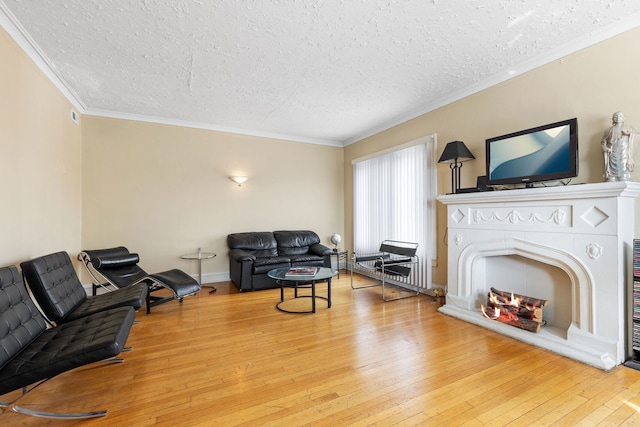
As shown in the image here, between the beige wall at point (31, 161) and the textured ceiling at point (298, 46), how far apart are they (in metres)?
0.31

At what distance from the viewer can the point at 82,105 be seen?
4.32m

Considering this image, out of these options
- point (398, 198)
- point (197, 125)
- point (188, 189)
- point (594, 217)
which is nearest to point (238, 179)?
point (188, 189)

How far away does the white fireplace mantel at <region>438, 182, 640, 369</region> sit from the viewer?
2383 mm

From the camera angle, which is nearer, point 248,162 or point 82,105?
point 82,105

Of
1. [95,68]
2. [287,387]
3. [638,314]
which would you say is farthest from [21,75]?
[638,314]

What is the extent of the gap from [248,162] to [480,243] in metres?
4.12

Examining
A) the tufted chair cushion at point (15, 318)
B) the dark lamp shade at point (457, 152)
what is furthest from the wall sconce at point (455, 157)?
the tufted chair cushion at point (15, 318)

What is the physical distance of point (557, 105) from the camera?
9.70 ft

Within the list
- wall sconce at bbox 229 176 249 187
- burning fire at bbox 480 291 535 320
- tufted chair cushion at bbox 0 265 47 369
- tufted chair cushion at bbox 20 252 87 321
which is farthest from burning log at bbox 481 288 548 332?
wall sconce at bbox 229 176 249 187

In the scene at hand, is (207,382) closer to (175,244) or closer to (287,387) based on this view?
(287,387)

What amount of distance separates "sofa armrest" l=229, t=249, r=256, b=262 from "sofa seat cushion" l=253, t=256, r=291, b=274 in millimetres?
117

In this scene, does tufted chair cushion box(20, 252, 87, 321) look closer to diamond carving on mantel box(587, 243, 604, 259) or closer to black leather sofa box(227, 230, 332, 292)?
black leather sofa box(227, 230, 332, 292)

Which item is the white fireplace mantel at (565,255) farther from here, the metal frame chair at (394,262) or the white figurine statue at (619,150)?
the metal frame chair at (394,262)

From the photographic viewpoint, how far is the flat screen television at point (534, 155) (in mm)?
2736
